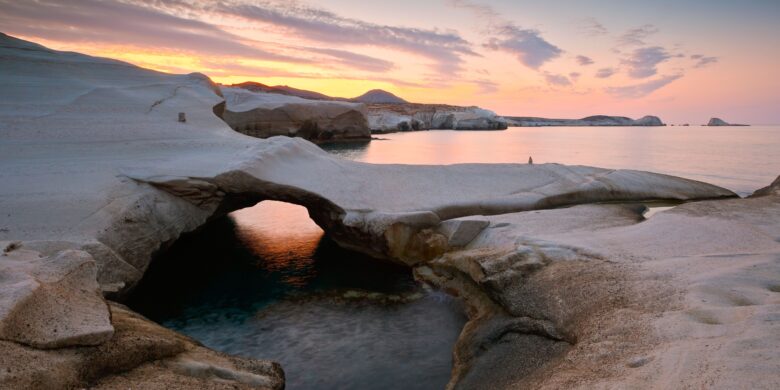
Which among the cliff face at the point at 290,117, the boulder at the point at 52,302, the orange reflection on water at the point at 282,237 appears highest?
the cliff face at the point at 290,117

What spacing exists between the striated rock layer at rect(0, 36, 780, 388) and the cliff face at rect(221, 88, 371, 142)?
25829 mm

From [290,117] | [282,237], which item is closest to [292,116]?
[290,117]

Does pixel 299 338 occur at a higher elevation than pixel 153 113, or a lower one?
lower

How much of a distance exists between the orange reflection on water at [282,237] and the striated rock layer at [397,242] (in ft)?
4.25

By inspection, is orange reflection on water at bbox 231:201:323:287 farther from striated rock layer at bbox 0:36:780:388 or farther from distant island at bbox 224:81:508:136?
distant island at bbox 224:81:508:136

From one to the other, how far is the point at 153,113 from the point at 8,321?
587 inches

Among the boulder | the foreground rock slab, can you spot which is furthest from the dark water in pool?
the boulder

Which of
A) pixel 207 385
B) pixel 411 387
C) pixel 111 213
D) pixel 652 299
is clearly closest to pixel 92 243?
pixel 111 213

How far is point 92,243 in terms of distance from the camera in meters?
9.61

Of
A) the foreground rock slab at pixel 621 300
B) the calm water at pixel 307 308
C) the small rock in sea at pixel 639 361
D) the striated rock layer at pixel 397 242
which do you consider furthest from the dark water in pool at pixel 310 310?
the small rock in sea at pixel 639 361

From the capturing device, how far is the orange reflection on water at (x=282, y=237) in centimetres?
1347

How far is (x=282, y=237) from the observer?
55.5ft

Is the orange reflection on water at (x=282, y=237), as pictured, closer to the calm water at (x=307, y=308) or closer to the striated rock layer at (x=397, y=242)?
the calm water at (x=307, y=308)

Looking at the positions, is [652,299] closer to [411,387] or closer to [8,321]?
[411,387]
